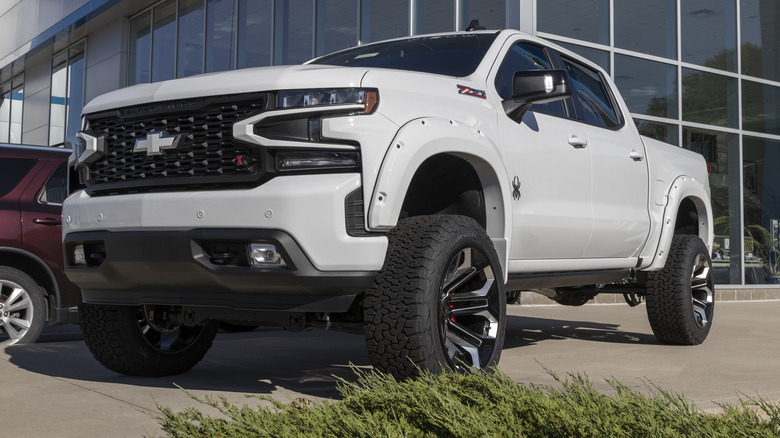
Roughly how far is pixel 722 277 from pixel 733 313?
168 inches

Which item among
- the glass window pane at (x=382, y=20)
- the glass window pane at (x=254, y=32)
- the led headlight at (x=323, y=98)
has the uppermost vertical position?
the glass window pane at (x=254, y=32)

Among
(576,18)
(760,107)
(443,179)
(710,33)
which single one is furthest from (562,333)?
(760,107)

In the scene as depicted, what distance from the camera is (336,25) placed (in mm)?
15211

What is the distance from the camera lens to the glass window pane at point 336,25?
14.9 m

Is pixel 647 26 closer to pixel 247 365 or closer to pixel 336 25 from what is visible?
pixel 336 25

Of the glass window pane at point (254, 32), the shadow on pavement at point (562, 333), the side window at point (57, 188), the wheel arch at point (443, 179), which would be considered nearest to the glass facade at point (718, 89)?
the shadow on pavement at point (562, 333)

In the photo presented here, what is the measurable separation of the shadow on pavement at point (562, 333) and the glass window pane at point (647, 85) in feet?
18.5

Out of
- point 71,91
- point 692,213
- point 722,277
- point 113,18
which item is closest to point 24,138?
point 71,91

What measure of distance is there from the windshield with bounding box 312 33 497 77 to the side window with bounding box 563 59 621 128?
41.9 inches

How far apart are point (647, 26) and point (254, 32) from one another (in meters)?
7.30

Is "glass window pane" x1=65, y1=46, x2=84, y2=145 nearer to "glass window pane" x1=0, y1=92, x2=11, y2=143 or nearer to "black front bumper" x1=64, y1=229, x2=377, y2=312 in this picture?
"glass window pane" x1=0, y1=92, x2=11, y2=143

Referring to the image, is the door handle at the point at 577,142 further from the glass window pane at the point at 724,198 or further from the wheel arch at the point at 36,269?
the glass window pane at the point at 724,198

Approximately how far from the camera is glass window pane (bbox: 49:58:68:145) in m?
23.3

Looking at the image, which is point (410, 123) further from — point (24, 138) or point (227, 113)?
point (24, 138)
